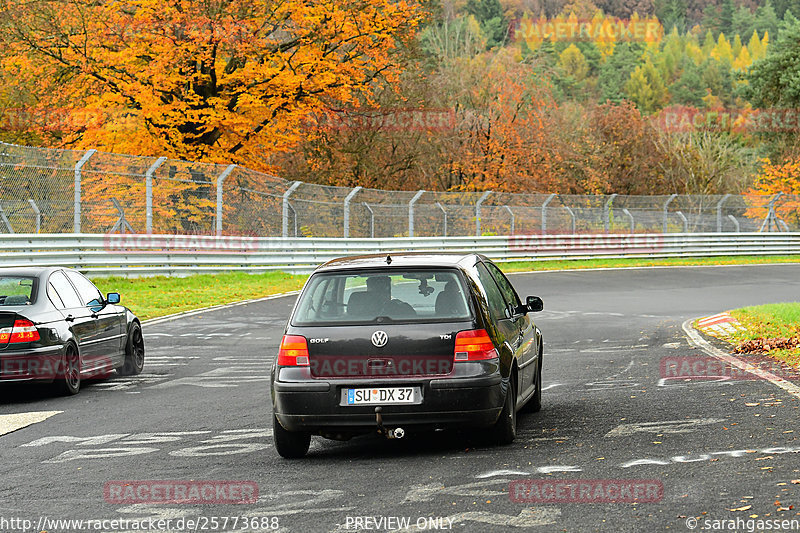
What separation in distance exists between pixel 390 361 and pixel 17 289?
6.65 meters

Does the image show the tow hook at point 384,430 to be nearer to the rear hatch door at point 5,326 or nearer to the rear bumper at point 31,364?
the rear bumper at point 31,364

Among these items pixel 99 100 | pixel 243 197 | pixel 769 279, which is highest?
pixel 99 100

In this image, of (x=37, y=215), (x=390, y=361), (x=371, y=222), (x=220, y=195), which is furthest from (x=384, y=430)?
(x=371, y=222)

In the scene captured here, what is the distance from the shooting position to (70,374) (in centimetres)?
1152

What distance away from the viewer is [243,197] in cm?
2927

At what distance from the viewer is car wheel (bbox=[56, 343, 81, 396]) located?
37.3ft

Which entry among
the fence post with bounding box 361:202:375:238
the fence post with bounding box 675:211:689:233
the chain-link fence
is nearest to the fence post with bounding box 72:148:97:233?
the chain-link fence

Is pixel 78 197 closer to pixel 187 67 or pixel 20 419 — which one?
pixel 187 67

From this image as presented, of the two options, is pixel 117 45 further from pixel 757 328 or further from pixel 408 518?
pixel 408 518

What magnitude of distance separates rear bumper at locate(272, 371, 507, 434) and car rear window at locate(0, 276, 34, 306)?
509cm

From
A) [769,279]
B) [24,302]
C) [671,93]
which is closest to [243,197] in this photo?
[769,279]

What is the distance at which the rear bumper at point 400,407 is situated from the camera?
7.46 meters

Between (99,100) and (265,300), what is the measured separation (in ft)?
45.2

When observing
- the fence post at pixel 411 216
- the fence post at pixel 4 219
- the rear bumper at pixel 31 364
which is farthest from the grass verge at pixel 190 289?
the rear bumper at pixel 31 364
